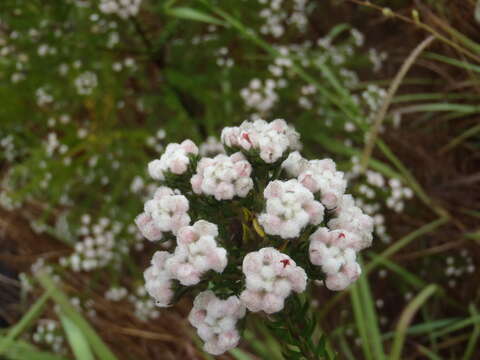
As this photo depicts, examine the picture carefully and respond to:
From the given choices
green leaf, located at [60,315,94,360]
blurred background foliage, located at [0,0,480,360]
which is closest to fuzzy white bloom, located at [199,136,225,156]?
blurred background foliage, located at [0,0,480,360]

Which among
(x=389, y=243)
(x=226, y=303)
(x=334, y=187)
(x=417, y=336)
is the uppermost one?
(x=334, y=187)

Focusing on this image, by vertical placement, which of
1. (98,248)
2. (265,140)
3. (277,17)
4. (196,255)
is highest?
(265,140)

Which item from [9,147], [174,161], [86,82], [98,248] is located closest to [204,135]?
[86,82]

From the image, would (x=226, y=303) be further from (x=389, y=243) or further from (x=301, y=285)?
(x=389, y=243)

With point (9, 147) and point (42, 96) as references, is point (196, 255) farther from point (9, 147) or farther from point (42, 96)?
point (9, 147)

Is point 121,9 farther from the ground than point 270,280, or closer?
closer

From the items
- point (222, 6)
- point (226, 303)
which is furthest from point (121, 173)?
point (226, 303)
